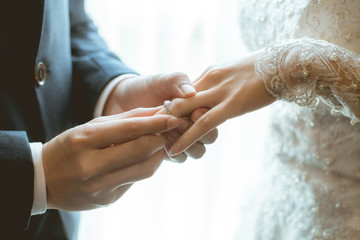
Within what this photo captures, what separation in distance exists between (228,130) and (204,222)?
1.62ft

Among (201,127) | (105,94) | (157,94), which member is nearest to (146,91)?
(157,94)

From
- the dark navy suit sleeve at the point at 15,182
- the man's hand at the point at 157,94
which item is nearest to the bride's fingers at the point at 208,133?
the man's hand at the point at 157,94

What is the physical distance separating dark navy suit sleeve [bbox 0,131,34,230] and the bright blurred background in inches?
41.4

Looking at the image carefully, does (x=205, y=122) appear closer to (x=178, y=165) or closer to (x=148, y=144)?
(x=148, y=144)

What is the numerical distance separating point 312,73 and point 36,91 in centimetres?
66

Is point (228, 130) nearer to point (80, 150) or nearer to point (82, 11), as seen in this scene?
point (82, 11)

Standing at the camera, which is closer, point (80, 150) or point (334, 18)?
point (80, 150)

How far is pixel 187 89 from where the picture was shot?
3.05 feet

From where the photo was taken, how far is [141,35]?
5.56ft

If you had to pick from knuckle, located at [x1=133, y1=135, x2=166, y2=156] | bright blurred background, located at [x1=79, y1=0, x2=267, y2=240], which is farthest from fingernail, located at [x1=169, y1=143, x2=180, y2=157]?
bright blurred background, located at [x1=79, y1=0, x2=267, y2=240]

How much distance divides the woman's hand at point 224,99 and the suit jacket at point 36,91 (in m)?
0.31

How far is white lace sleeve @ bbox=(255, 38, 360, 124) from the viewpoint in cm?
81

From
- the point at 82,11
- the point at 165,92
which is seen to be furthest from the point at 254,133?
the point at 82,11

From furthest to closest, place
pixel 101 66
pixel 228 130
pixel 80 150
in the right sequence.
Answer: pixel 228 130, pixel 101 66, pixel 80 150
